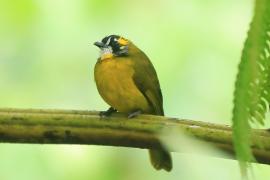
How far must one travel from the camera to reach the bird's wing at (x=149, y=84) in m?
2.06

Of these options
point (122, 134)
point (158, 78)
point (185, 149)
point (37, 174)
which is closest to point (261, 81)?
point (185, 149)

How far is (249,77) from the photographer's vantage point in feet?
0.72

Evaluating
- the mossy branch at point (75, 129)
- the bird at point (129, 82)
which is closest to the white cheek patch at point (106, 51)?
the bird at point (129, 82)

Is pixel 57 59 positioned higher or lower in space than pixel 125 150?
higher

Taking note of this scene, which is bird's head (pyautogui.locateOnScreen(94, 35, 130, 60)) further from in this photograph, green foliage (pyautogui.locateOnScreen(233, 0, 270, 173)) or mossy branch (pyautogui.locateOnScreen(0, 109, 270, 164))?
green foliage (pyautogui.locateOnScreen(233, 0, 270, 173))

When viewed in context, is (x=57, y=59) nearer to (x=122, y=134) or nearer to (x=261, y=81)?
(x=122, y=134)

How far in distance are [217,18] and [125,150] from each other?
52 cm

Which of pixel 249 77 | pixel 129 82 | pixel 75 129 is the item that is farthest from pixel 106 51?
pixel 249 77

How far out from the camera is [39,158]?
198 cm

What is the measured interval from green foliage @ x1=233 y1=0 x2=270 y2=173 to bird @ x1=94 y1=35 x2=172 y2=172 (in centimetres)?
170

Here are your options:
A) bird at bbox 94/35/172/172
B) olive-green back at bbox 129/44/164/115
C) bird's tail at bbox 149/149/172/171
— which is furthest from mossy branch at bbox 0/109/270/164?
olive-green back at bbox 129/44/164/115

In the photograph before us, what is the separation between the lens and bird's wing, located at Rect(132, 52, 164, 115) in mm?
2064

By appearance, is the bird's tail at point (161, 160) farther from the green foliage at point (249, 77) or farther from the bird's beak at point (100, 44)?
the green foliage at point (249, 77)

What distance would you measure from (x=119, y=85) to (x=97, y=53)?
317 millimetres
